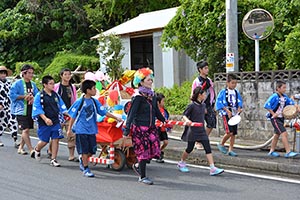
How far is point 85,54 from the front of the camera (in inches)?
950

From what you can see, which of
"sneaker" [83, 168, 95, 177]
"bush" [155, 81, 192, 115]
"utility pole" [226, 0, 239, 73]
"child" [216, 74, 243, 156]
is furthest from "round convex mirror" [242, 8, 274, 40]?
"sneaker" [83, 168, 95, 177]

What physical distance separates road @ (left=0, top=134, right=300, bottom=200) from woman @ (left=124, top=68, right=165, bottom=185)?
43 centimetres

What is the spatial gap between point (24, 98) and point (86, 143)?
277cm

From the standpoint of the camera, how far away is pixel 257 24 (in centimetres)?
1155

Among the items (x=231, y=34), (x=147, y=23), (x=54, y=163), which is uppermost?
(x=147, y=23)

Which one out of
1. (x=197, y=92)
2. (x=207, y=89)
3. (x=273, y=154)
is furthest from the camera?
(x=207, y=89)

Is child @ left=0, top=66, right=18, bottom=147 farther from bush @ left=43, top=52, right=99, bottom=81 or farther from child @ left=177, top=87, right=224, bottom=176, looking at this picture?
bush @ left=43, top=52, right=99, bottom=81

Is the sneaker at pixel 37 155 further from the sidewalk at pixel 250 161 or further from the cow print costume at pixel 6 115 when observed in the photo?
the sidewalk at pixel 250 161

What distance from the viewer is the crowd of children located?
7.95 metres

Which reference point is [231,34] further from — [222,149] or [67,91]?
[67,91]

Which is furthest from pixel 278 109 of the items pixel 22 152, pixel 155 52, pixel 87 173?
pixel 155 52

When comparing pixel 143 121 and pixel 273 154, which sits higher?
pixel 143 121

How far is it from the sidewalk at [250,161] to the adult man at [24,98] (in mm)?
2953

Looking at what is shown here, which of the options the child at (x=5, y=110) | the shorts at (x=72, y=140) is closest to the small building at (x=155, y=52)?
the child at (x=5, y=110)
